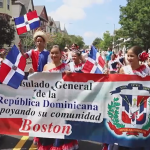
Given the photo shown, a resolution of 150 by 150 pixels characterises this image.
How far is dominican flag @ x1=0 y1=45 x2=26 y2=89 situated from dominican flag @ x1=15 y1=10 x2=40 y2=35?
5.92ft

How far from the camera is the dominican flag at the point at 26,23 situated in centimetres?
569

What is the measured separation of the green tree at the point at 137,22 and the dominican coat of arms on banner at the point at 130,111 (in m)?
33.8

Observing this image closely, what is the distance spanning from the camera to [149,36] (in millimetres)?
37562

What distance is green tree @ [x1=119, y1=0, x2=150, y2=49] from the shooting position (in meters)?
36.1

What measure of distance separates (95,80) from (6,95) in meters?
1.35

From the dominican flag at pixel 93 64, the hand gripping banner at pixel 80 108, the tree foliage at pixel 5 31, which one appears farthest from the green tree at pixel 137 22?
the hand gripping banner at pixel 80 108

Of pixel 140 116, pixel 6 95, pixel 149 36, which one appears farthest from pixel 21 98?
pixel 149 36

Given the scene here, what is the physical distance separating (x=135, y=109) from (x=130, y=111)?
73 mm

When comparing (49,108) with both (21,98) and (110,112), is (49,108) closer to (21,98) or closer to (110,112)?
(21,98)

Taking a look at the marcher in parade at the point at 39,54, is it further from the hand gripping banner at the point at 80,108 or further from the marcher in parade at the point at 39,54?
the hand gripping banner at the point at 80,108

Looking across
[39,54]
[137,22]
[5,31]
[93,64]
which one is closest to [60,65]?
[93,64]

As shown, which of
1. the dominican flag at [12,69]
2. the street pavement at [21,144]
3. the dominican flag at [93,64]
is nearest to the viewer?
the dominican flag at [12,69]

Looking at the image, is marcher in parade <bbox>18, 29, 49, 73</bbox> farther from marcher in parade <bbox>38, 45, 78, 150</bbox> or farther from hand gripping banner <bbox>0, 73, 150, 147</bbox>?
hand gripping banner <bbox>0, 73, 150, 147</bbox>

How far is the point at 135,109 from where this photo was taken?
12.1 ft
